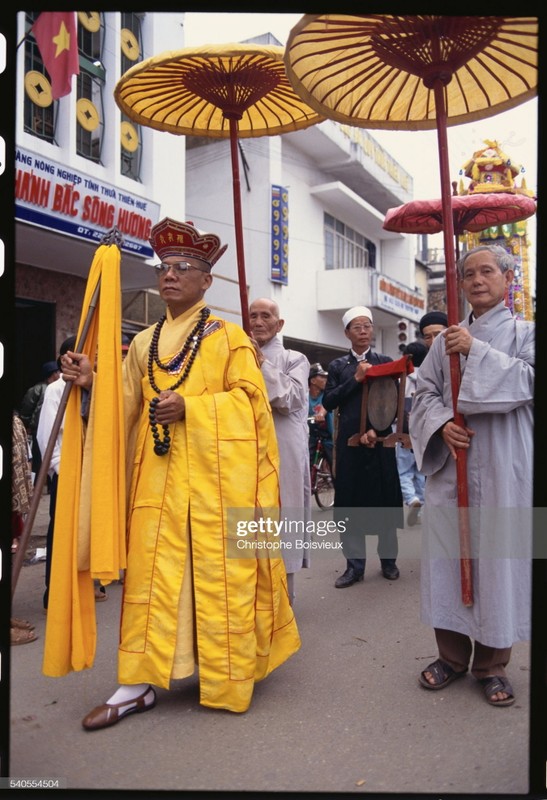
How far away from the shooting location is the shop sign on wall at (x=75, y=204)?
8.05ft

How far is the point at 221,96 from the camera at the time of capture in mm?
3109

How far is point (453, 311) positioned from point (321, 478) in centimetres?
471

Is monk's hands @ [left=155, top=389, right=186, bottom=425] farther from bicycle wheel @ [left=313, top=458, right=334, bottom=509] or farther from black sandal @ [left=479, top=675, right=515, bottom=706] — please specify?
bicycle wheel @ [left=313, top=458, right=334, bottom=509]

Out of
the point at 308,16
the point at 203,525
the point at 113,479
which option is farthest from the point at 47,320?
the point at 308,16

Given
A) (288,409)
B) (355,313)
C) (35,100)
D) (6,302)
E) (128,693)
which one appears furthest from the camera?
(355,313)

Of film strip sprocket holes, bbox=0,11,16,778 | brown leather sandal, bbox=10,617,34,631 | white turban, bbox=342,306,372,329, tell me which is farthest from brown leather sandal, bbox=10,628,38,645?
white turban, bbox=342,306,372,329

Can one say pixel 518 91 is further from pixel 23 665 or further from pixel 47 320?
pixel 23 665

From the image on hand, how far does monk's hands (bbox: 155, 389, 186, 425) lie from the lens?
8.48 feet

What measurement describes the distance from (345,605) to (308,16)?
3085 millimetres

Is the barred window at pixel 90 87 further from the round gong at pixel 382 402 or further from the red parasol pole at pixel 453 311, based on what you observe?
the round gong at pixel 382 402

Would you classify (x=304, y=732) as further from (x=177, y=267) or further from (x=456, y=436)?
(x=177, y=267)

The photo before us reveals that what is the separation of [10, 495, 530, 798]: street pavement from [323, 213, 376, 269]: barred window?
9.24 feet

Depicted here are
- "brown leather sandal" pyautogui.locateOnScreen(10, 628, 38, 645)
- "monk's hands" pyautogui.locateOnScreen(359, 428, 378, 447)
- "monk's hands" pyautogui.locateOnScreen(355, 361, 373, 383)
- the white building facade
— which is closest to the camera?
the white building facade

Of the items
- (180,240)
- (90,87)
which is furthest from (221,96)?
(180,240)
